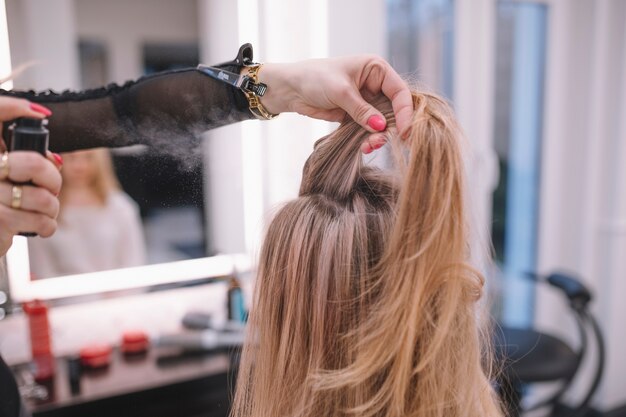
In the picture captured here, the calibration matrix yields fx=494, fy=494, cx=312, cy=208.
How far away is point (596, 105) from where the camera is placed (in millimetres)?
2312

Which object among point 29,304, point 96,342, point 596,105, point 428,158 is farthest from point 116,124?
point 596,105

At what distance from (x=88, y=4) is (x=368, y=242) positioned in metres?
1.06

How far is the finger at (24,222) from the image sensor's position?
0.48 meters

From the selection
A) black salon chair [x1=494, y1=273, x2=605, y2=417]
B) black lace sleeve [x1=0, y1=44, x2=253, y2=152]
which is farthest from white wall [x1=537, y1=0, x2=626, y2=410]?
black lace sleeve [x1=0, y1=44, x2=253, y2=152]

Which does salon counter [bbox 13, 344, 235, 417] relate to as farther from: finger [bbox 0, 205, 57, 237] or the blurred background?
finger [bbox 0, 205, 57, 237]

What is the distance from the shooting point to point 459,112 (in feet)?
6.68

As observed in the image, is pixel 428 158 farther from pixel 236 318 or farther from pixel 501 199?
pixel 501 199

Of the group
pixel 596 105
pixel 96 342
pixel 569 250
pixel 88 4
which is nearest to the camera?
pixel 88 4

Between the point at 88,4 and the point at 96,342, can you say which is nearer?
the point at 88,4


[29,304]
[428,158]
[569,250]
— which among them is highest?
[428,158]

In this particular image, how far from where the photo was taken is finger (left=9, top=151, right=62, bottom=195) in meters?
0.46

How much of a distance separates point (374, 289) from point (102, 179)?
0.99 m

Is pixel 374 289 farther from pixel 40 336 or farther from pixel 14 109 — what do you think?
pixel 40 336

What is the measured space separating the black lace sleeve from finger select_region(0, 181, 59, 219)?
0.74ft
